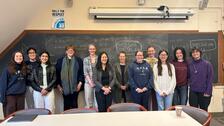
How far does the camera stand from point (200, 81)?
15.0 ft

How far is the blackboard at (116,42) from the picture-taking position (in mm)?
5211

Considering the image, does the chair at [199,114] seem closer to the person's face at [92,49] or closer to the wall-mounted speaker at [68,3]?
the person's face at [92,49]

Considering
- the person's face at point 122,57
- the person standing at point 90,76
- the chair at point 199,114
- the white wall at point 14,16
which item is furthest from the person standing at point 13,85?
the chair at point 199,114

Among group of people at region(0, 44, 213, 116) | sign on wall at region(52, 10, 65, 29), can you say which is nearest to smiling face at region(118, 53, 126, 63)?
group of people at region(0, 44, 213, 116)

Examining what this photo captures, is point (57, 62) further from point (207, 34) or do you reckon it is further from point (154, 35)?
point (207, 34)

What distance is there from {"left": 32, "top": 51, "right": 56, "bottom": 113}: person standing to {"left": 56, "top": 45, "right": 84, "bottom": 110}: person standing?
26 cm

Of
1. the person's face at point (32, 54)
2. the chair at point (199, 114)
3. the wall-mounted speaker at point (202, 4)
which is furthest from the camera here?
the wall-mounted speaker at point (202, 4)

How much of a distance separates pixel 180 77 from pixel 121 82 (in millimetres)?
1077

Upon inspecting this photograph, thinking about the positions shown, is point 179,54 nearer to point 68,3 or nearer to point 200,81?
point 200,81

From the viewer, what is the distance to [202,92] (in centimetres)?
458

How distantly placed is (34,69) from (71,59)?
2.33ft

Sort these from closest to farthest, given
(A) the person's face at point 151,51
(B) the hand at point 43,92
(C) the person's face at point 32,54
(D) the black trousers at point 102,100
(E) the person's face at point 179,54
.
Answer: (B) the hand at point 43,92
(C) the person's face at point 32,54
(D) the black trousers at point 102,100
(E) the person's face at point 179,54
(A) the person's face at point 151,51

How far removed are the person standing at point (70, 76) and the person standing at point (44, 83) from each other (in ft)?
0.85

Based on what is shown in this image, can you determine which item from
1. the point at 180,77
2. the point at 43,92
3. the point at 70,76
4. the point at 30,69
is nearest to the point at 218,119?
the point at 180,77
